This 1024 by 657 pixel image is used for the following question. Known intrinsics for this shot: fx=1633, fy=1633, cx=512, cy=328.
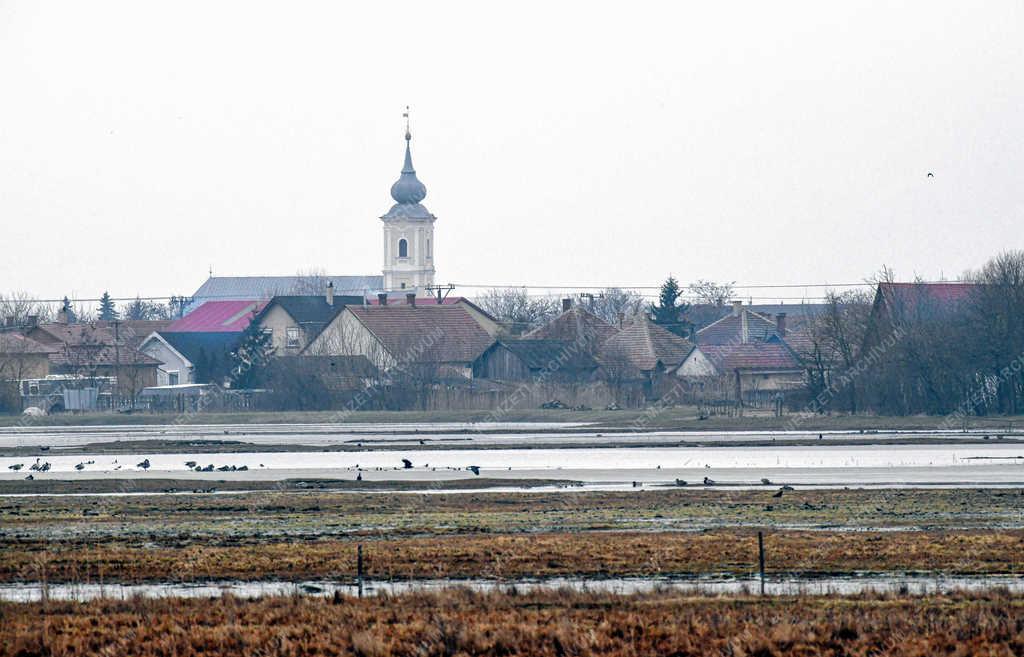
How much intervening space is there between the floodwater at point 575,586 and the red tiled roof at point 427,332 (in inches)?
3310

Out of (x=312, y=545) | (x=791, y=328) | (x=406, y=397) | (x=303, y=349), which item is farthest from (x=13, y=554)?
(x=791, y=328)

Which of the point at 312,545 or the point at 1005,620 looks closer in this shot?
the point at 1005,620

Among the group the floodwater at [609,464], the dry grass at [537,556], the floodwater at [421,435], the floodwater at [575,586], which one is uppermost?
the floodwater at [421,435]

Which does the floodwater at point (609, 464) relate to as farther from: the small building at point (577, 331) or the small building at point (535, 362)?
the small building at point (577, 331)

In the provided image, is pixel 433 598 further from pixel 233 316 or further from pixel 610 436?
pixel 233 316

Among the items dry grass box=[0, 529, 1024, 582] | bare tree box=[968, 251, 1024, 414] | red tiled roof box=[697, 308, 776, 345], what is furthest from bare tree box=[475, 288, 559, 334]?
dry grass box=[0, 529, 1024, 582]

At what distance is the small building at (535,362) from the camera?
4311 inches

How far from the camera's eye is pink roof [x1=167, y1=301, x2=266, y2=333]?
14900 centimetres

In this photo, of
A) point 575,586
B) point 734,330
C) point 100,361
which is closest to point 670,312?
point 734,330

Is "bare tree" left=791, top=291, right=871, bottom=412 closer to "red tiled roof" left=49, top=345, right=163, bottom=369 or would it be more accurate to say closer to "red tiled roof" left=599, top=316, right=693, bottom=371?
"red tiled roof" left=599, top=316, right=693, bottom=371

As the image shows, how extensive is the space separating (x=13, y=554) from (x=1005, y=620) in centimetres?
1792

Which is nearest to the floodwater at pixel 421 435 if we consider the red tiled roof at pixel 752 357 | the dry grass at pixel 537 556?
the red tiled roof at pixel 752 357

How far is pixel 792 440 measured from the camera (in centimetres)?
6938

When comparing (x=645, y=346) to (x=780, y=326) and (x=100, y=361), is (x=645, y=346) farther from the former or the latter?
(x=100, y=361)
